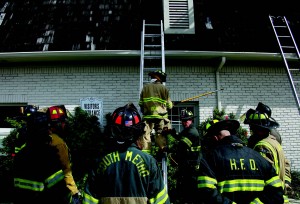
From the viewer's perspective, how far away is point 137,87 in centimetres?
722

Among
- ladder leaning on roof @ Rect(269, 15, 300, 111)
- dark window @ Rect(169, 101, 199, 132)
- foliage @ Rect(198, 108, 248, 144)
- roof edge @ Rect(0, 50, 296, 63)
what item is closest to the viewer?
foliage @ Rect(198, 108, 248, 144)

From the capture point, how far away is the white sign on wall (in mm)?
7035

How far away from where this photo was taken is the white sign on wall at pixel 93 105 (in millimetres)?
7035

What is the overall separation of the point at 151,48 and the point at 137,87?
1.07 metres

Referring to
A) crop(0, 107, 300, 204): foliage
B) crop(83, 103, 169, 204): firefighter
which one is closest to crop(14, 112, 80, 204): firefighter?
crop(83, 103, 169, 204): firefighter

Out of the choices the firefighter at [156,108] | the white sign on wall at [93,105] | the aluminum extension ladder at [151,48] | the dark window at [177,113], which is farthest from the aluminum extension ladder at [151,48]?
the firefighter at [156,108]

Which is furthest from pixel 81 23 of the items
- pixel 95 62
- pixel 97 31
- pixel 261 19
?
pixel 261 19

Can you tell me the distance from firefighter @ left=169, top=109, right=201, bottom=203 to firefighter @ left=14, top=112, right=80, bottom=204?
318 cm

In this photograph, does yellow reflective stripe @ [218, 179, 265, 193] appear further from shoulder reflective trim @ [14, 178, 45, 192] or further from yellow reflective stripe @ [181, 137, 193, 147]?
yellow reflective stripe @ [181, 137, 193, 147]

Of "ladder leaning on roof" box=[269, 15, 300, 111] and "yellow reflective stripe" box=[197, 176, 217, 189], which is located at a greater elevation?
"ladder leaning on roof" box=[269, 15, 300, 111]

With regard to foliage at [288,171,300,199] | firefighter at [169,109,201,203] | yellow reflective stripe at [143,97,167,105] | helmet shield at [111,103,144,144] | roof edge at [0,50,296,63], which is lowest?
foliage at [288,171,300,199]

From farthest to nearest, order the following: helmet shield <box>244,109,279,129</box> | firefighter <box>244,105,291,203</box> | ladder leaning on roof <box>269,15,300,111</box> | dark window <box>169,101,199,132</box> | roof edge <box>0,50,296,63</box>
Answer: ladder leaning on roof <box>269,15,300,111</box> < dark window <box>169,101,199,132</box> < roof edge <box>0,50,296,63</box> < helmet shield <box>244,109,279,129</box> < firefighter <box>244,105,291,203</box>

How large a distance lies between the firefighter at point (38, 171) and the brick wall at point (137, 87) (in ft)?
14.1

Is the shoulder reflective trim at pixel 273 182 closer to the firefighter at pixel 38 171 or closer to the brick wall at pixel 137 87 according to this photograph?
the firefighter at pixel 38 171
